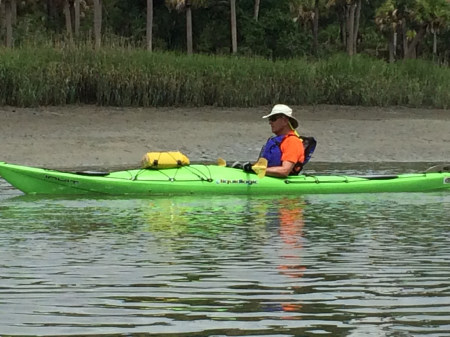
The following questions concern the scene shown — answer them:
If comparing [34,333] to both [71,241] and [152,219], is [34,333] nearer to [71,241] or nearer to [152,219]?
[71,241]

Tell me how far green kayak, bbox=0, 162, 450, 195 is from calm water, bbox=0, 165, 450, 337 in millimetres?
728

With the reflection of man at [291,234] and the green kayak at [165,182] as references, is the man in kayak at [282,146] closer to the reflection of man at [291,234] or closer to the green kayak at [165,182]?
the green kayak at [165,182]

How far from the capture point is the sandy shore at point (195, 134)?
1945 centimetres

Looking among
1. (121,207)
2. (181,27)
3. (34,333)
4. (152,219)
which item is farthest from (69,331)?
(181,27)

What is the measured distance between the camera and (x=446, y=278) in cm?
710

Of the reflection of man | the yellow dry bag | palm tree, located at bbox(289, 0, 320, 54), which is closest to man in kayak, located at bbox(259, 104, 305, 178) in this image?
the reflection of man

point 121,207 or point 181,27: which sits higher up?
point 181,27

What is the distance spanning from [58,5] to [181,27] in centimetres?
570

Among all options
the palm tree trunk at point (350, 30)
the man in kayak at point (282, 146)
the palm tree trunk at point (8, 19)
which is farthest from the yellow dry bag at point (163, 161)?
the palm tree trunk at point (350, 30)

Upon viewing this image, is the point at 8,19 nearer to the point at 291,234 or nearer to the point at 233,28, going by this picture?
the point at 233,28

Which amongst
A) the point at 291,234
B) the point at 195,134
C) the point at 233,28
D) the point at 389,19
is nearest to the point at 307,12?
the point at 389,19

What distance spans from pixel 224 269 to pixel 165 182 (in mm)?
5638

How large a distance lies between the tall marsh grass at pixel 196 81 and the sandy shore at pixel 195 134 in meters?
0.56

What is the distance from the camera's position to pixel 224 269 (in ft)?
24.9
